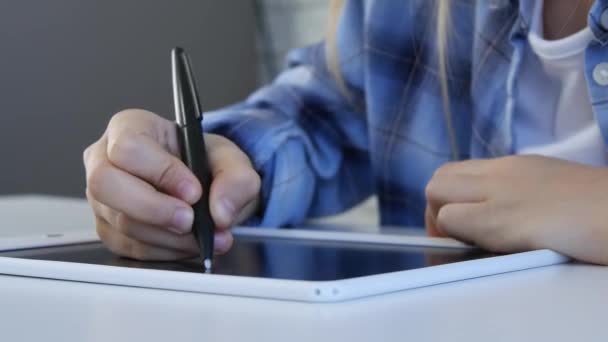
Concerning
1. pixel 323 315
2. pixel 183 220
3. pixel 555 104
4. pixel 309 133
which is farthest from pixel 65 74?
pixel 323 315

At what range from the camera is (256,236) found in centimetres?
50

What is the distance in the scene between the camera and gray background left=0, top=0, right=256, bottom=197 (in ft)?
4.34

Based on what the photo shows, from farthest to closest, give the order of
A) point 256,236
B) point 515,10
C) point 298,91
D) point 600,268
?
1. point 298,91
2. point 515,10
3. point 256,236
4. point 600,268

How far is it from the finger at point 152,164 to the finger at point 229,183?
13 mm

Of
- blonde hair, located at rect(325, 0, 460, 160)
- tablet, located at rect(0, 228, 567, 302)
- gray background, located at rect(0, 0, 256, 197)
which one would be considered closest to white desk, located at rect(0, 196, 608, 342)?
tablet, located at rect(0, 228, 567, 302)

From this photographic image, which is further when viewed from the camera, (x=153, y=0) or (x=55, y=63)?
(x=153, y=0)

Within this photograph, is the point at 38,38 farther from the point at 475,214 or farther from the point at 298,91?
the point at 475,214

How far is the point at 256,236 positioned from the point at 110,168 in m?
0.11

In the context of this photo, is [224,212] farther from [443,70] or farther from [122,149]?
[443,70]

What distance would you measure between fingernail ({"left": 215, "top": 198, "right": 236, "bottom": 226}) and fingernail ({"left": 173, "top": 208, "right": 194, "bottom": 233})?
0.04ft

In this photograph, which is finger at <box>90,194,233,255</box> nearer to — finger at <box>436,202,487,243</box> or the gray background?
finger at <box>436,202,487,243</box>

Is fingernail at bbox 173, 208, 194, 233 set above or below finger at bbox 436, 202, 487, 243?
above

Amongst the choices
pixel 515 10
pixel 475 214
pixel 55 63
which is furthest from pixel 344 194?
pixel 55 63

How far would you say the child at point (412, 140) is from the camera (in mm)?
407
